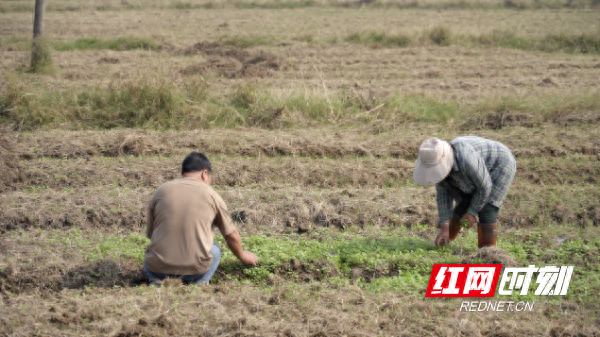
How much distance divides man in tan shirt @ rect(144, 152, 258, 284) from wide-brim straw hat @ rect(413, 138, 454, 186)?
1.81m

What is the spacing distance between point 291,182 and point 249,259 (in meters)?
2.67

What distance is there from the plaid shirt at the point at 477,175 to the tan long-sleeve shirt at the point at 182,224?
2159 millimetres

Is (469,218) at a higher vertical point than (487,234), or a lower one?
higher

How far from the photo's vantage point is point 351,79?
1308 centimetres

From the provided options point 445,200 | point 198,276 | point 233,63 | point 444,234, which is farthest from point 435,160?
point 233,63

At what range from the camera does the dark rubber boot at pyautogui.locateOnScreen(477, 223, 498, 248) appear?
522cm

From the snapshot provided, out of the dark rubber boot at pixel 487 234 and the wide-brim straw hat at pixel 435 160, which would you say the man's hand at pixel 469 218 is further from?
the wide-brim straw hat at pixel 435 160

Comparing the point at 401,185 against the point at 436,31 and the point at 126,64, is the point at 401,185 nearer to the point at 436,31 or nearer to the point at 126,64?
the point at 126,64

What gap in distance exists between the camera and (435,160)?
4.55 m
